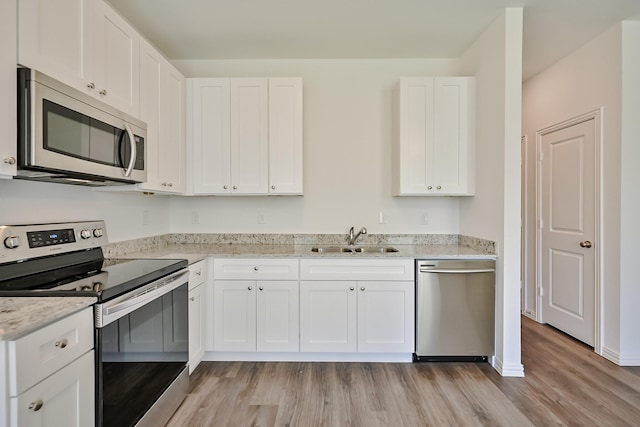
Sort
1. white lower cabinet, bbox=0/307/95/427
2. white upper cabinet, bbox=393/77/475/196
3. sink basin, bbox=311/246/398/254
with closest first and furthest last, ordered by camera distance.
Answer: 1. white lower cabinet, bbox=0/307/95/427
2. white upper cabinet, bbox=393/77/475/196
3. sink basin, bbox=311/246/398/254

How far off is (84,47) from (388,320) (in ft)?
8.50

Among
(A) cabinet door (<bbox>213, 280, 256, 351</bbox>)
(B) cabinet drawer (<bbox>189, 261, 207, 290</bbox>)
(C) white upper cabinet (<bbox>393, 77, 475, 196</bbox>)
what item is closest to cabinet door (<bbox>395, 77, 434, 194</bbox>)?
(C) white upper cabinet (<bbox>393, 77, 475, 196</bbox>)

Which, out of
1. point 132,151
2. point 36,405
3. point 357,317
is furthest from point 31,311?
point 357,317

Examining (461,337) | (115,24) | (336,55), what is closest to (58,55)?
(115,24)

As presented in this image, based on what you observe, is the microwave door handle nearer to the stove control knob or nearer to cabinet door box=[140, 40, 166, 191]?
cabinet door box=[140, 40, 166, 191]

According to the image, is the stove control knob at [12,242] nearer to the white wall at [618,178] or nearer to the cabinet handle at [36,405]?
the cabinet handle at [36,405]

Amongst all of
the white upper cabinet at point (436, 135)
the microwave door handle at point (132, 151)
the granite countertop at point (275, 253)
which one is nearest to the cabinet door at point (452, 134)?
the white upper cabinet at point (436, 135)

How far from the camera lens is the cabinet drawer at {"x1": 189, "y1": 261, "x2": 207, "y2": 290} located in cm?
227

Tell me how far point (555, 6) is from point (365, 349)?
2929 millimetres

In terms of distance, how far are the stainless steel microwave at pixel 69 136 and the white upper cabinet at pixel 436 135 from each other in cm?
210

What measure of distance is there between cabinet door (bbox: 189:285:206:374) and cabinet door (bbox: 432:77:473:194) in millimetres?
2137

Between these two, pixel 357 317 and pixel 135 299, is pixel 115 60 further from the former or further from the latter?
pixel 357 317

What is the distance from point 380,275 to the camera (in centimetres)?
254

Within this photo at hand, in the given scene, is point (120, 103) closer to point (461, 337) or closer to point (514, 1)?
point (514, 1)
